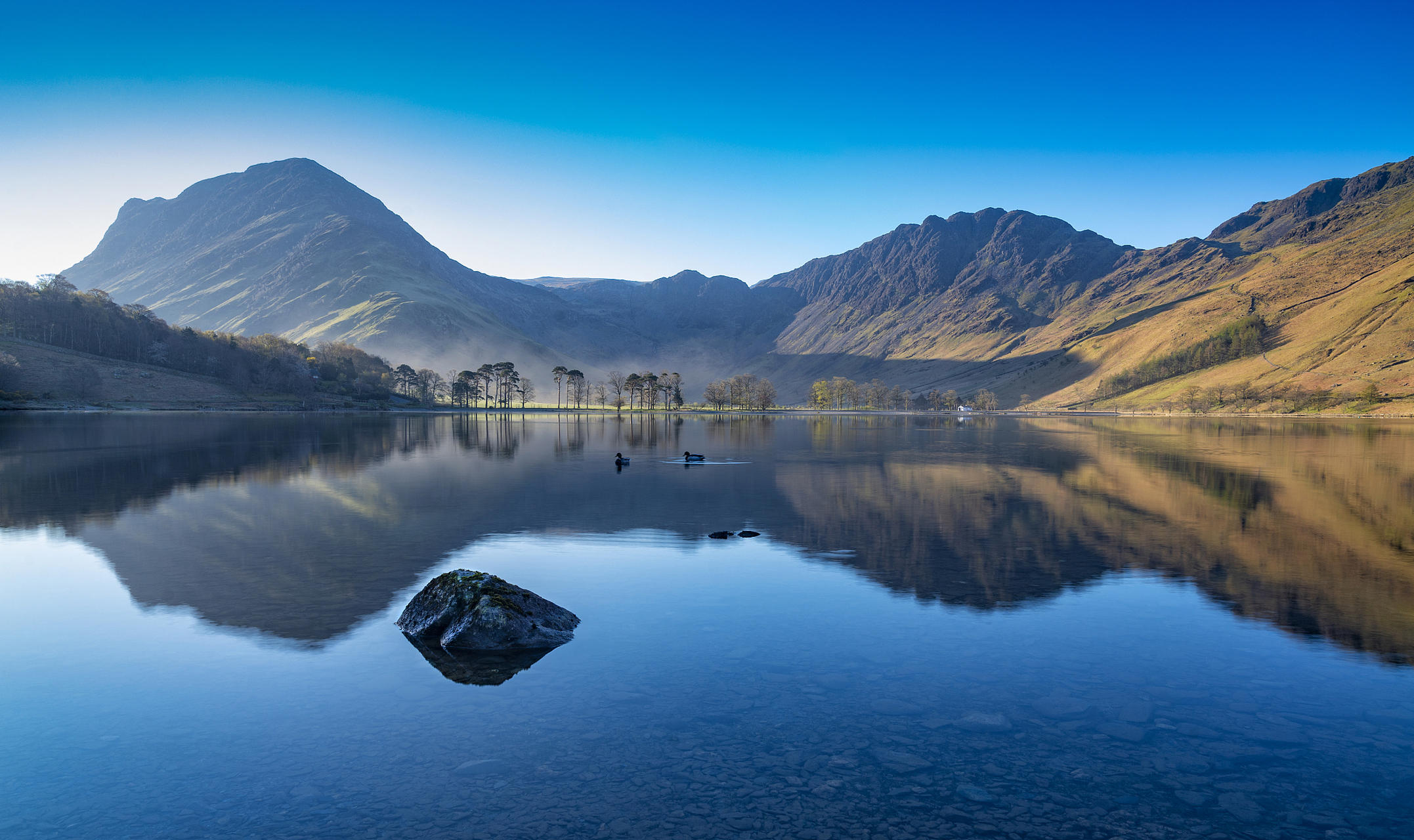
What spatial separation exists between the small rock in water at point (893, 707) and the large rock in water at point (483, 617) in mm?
6833

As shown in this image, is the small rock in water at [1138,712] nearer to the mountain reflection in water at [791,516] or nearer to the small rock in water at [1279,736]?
the small rock in water at [1279,736]

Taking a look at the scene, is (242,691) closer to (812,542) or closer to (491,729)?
(491,729)

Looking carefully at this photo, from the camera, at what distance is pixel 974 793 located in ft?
30.5

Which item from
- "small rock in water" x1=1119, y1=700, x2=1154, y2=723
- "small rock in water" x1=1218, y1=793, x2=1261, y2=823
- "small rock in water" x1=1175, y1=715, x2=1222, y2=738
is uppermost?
"small rock in water" x1=1218, y1=793, x2=1261, y2=823

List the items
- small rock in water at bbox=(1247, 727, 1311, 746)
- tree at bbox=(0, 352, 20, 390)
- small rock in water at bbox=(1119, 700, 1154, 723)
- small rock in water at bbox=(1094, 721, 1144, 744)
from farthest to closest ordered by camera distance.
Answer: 1. tree at bbox=(0, 352, 20, 390)
2. small rock in water at bbox=(1119, 700, 1154, 723)
3. small rock in water at bbox=(1094, 721, 1144, 744)
4. small rock in water at bbox=(1247, 727, 1311, 746)

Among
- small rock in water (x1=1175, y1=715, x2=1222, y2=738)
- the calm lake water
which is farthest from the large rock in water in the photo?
small rock in water (x1=1175, y1=715, x2=1222, y2=738)

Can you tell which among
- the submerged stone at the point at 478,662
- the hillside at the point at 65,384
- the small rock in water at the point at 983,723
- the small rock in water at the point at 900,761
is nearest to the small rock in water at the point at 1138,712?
the small rock in water at the point at 983,723

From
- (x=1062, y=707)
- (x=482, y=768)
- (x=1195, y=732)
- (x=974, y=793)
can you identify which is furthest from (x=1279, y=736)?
(x=482, y=768)

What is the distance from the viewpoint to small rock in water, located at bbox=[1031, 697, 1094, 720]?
11.7 meters

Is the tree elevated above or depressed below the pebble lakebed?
above

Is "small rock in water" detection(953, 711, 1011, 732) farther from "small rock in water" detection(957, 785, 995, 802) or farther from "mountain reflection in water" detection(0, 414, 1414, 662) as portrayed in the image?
"mountain reflection in water" detection(0, 414, 1414, 662)

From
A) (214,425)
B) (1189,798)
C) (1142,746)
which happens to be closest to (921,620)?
(1142,746)

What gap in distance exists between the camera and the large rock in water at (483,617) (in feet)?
49.0

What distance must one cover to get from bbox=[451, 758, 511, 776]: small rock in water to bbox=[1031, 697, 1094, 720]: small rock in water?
8.64 meters
